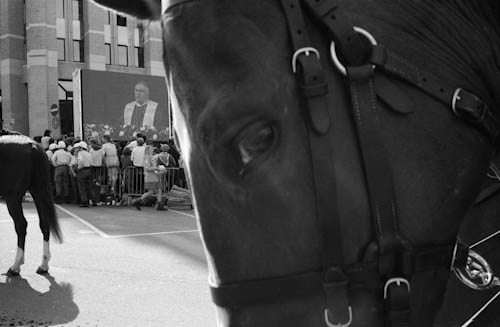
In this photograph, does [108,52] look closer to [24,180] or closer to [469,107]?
[24,180]

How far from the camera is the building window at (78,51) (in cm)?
3114

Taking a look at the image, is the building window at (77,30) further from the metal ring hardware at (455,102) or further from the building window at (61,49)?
the metal ring hardware at (455,102)

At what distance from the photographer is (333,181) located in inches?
38.8

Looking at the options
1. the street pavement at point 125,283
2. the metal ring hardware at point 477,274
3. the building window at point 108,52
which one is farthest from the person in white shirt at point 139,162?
the building window at point 108,52

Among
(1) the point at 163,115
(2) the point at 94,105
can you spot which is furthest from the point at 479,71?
(1) the point at 163,115

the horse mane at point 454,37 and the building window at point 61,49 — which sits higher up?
the building window at point 61,49

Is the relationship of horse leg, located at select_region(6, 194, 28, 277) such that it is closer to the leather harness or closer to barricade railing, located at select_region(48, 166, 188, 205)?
the leather harness

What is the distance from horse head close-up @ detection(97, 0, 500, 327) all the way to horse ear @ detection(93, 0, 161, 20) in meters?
0.38

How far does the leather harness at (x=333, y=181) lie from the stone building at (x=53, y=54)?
92.8 ft

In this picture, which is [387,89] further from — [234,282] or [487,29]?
[234,282]

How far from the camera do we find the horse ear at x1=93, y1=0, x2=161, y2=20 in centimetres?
142

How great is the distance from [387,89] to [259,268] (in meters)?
0.47

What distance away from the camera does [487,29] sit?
47.8 inches

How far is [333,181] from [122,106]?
1872 centimetres
